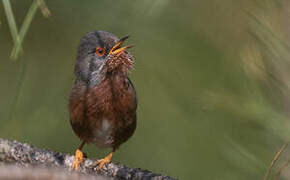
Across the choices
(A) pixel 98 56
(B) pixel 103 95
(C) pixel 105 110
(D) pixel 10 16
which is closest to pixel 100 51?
(A) pixel 98 56

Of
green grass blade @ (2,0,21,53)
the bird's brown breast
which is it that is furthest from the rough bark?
the bird's brown breast

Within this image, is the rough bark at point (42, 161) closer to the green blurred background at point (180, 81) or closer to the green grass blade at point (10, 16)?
the green blurred background at point (180, 81)

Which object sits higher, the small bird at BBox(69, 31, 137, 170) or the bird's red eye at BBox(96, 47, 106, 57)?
Result: the bird's red eye at BBox(96, 47, 106, 57)

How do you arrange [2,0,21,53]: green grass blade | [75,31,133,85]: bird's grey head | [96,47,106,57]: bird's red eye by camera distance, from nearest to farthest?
1. [2,0,21,53]: green grass blade
2. [75,31,133,85]: bird's grey head
3. [96,47,106,57]: bird's red eye

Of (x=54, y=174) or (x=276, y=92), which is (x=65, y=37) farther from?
(x=54, y=174)

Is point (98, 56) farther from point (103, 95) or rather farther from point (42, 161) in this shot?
point (42, 161)

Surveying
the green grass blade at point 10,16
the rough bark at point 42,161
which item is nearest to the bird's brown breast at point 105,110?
the rough bark at point 42,161

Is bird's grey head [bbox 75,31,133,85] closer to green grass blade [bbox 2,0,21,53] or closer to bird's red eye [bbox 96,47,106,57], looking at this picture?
bird's red eye [bbox 96,47,106,57]
